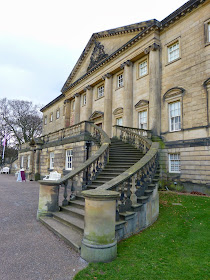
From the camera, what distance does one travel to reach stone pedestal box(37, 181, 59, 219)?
6.58 meters

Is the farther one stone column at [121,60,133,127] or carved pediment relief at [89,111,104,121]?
carved pediment relief at [89,111,104,121]

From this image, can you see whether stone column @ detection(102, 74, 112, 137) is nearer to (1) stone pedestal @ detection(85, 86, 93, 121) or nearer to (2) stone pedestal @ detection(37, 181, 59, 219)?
(1) stone pedestal @ detection(85, 86, 93, 121)

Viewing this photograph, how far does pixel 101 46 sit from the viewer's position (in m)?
23.8

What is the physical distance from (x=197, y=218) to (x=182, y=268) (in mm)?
3605

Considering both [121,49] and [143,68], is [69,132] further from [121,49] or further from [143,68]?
[121,49]

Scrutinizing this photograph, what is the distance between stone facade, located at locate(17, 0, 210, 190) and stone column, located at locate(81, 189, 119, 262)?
9.48 metres

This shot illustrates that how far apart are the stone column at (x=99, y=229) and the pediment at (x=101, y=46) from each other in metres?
17.1

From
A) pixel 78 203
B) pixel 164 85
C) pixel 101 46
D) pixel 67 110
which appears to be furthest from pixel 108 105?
pixel 78 203

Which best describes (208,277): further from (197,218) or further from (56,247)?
(197,218)

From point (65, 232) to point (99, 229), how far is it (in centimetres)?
156

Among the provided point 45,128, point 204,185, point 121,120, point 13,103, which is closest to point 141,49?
point 121,120

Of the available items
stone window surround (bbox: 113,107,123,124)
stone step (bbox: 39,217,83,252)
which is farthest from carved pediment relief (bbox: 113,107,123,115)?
stone step (bbox: 39,217,83,252)

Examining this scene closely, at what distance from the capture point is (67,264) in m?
3.81

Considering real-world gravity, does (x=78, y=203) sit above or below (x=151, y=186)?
below
